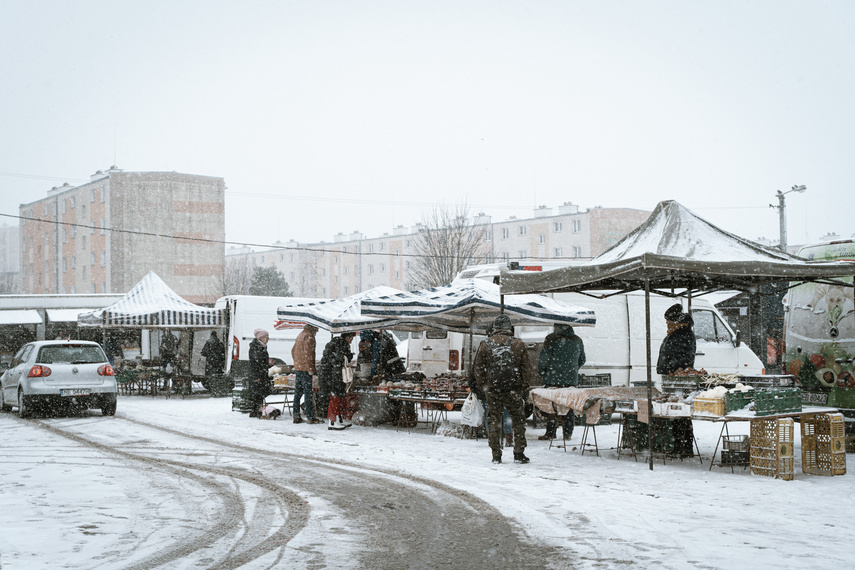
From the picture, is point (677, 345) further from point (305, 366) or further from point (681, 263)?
point (305, 366)

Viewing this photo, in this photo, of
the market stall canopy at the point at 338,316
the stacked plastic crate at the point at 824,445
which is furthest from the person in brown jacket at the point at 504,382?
the market stall canopy at the point at 338,316

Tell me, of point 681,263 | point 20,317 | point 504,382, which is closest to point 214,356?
point 20,317

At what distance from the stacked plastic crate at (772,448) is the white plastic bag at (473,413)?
13.3 feet

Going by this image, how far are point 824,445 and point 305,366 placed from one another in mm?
8807

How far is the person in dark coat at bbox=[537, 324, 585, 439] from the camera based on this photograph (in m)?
12.9

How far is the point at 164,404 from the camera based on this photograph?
2139 centimetres

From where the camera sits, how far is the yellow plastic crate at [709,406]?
9.28 metres

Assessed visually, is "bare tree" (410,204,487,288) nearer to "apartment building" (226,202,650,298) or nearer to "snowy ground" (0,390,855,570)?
"apartment building" (226,202,650,298)

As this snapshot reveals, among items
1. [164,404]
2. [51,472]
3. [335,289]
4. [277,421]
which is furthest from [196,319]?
[335,289]

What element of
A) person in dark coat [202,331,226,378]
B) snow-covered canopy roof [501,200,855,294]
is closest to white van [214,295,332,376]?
person in dark coat [202,331,226,378]

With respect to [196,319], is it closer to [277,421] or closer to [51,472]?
[277,421]

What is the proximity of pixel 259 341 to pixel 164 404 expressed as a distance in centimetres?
565

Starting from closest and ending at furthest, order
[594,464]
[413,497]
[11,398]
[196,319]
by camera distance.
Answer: [413,497] → [594,464] → [11,398] → [196,319]

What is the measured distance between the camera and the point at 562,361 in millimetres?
12898
